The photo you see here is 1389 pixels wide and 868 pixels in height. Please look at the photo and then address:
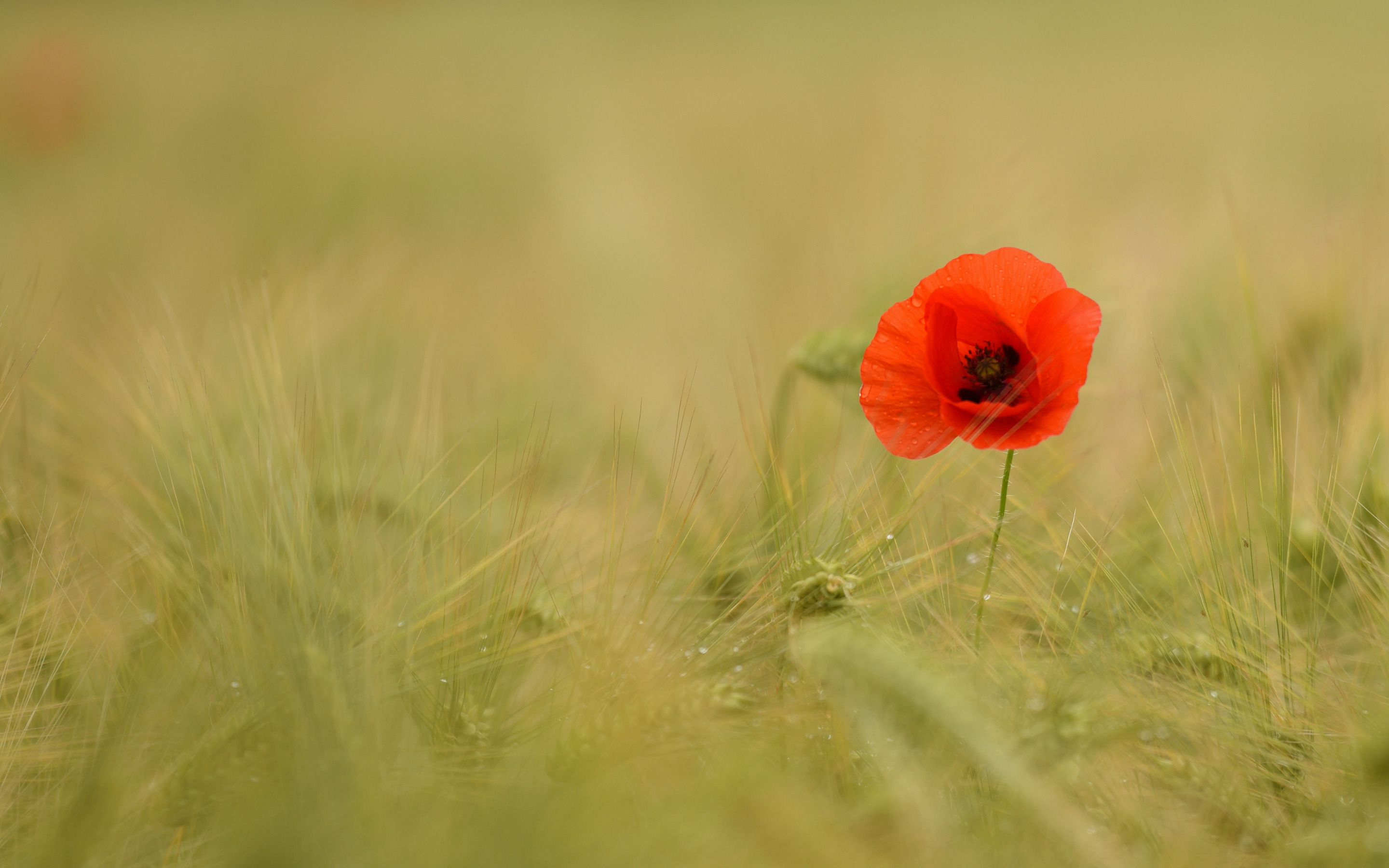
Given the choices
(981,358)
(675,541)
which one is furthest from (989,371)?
(675,541)

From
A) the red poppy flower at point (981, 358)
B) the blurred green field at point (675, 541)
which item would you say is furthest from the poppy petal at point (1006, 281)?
the blurred green field at point (675, 541)

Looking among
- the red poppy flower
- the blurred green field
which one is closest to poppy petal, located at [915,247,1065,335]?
the red poppy flower

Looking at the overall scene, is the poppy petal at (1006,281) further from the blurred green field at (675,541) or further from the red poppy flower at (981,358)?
the blurred green field at (675,541)

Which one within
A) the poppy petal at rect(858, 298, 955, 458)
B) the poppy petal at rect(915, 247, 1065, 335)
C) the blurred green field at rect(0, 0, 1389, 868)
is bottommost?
the blurred green field at rect(0, 0, 1389, 868)

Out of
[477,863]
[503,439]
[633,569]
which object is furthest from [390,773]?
[503,439]

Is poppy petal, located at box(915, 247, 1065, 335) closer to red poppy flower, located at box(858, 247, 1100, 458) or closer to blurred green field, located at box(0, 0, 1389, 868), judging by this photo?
red poppy flower, located at box(858, 247, 1100, 458)

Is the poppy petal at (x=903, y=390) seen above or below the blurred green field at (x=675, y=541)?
above

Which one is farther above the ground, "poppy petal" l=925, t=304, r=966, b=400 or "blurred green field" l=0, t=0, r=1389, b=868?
"poppy petal" l=925, t=304, r=966, b=400

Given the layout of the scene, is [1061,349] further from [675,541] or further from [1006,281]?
[675,541]
